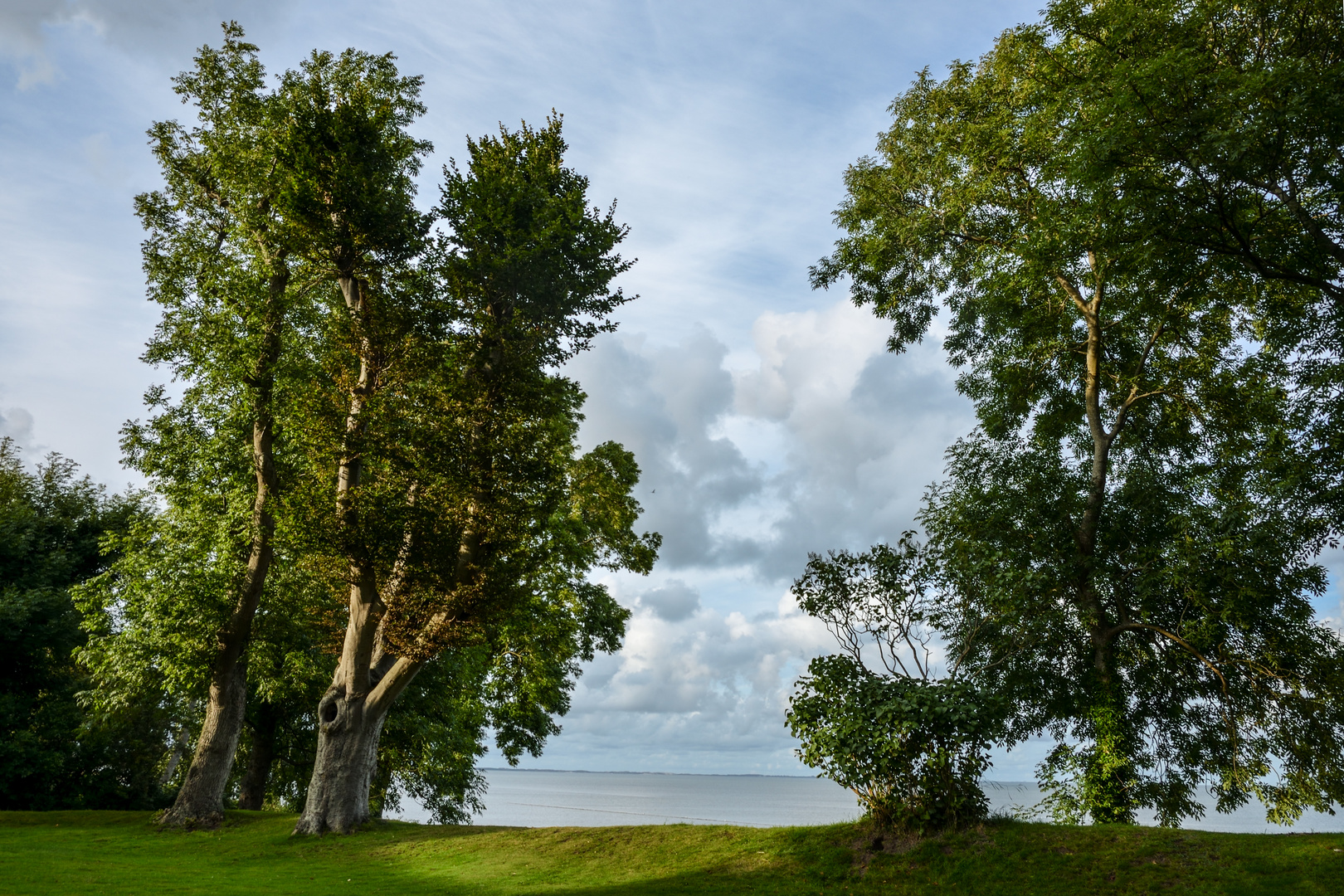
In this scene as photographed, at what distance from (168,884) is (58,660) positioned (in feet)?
67.1

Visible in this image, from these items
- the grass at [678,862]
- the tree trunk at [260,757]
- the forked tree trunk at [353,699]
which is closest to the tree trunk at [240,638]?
the grass at [678,862]

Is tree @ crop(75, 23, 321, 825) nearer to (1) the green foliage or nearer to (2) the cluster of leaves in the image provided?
(2) the cluster of leaves

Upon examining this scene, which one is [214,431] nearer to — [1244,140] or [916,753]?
[916,753]

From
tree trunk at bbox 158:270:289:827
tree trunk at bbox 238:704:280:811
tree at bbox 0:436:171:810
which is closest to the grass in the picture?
tree trunk at bbox 158:270:289:827

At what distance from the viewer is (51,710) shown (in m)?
26.2

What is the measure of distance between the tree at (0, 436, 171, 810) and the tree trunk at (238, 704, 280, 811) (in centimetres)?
364

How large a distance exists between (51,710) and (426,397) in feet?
66.9

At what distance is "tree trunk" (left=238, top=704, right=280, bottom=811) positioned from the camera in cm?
2438

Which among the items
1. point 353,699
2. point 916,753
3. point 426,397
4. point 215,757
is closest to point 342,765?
point 353,699

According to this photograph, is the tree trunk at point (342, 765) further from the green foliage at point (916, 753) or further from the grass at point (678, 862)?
the green foliage at point (916, 753)

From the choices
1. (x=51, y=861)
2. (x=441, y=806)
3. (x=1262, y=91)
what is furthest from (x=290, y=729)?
(x=1262, y=91)

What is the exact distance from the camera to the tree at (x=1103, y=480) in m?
14.1

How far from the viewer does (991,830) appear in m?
11.2

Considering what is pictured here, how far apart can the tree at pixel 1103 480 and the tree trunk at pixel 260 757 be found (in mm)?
20670
